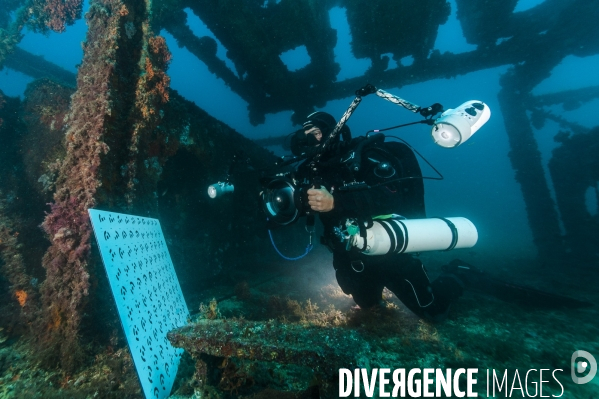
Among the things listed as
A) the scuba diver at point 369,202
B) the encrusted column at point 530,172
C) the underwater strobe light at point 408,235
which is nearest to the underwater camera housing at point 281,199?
the scuba diver at point 369,202

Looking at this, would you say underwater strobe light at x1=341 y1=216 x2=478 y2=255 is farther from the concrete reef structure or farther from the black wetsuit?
the concrete reef structure

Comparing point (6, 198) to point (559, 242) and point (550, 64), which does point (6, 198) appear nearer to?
point (550, 64)

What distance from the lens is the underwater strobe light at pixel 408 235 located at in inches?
116

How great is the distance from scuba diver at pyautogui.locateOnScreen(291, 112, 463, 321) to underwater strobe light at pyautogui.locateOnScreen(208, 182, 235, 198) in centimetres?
104

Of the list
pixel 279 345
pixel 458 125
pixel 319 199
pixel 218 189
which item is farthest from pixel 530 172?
pixel 279 345

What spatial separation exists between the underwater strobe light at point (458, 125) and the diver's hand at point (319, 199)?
1.26 m

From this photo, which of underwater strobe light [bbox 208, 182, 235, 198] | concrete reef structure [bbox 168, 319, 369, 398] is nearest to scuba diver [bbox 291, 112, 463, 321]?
underwater strobe light [bbox 208, 182, 235, 198]

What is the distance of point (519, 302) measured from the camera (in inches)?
221

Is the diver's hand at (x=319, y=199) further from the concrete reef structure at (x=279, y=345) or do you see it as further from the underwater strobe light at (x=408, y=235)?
the concrete reef structure at (x=279, y=345)

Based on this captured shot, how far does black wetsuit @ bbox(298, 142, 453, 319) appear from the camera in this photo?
324cm

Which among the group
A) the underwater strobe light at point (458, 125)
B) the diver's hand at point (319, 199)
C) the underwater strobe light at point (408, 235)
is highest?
the underwater strobe light at point (458, 125)

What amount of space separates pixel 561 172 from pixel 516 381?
36.5 ft

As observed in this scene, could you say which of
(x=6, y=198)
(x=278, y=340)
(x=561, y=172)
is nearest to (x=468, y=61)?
(x=561, y=172)

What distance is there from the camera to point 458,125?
2.57 m
